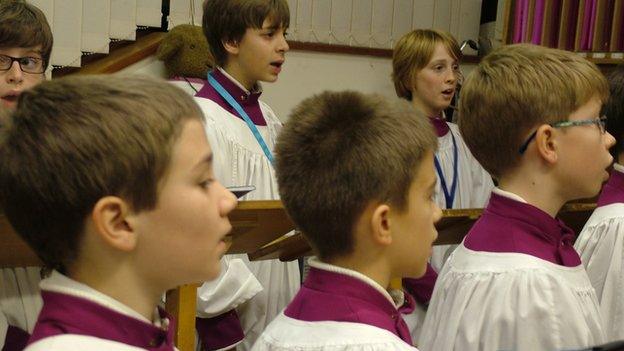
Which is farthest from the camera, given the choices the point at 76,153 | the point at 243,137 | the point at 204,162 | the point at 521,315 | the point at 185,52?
the point at 185,52

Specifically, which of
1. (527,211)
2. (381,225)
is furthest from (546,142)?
(381,225)

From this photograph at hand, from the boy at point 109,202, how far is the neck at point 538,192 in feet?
3.12

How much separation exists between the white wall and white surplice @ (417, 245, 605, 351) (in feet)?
8.95

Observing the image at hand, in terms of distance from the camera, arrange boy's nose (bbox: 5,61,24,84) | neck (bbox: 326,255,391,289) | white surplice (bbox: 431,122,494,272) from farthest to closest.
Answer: white surplice (bbox: 431,122,494,272) < boy's nose (bbox: 5,61,24,84) < neck (bbox: 326,255,391,289)

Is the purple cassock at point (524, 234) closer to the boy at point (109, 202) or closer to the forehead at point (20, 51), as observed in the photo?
the boy at point (109, 202)

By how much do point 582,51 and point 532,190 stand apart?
249 centimetres

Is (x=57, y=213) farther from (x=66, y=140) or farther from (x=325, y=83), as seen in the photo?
(x=325, y=83)

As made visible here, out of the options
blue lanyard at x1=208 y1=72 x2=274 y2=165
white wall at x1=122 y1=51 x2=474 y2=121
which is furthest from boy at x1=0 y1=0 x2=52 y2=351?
white wall at x1=122 y1=51 x2=474 y2=121

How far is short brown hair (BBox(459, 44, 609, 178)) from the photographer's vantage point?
2076 mm

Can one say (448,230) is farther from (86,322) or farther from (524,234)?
(86,322)

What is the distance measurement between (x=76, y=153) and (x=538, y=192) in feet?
3.92

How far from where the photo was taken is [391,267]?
164cm

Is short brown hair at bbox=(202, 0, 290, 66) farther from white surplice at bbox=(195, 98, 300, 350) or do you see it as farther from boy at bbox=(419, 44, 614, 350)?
boy at bbox=(419, 44, 614, 350)

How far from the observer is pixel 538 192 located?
6.83ft
